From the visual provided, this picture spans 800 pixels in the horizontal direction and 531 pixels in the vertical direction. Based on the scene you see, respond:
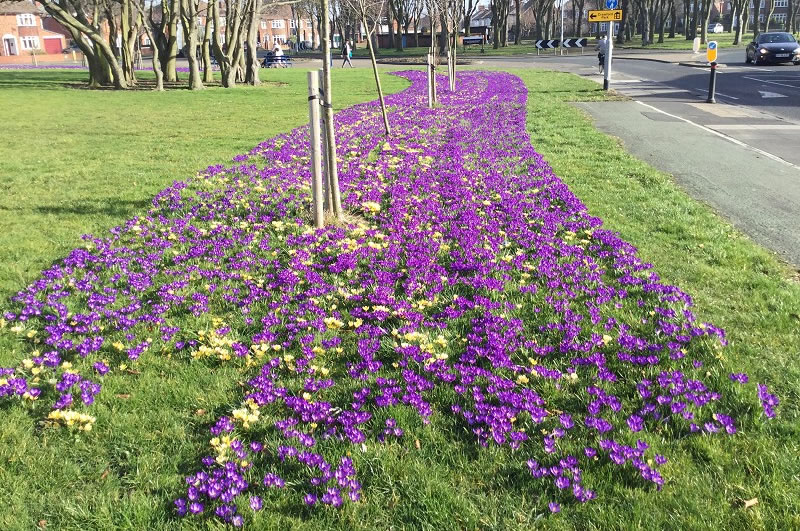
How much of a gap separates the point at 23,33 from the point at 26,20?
192 centimetres

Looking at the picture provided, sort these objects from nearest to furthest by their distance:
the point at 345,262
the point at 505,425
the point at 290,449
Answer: the point at 290,449
the point at 505,425
the point at 345,262

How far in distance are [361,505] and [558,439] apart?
1.05 m

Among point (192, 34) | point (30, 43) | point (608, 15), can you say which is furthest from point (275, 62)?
point (30, 43)

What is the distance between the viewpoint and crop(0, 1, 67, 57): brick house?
83956 millimetres

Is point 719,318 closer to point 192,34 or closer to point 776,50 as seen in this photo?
point 192,34

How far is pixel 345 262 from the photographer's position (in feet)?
17.6

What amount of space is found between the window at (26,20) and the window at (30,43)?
2.01m

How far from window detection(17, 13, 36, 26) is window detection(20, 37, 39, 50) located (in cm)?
201

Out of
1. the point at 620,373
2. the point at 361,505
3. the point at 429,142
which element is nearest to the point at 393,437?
the point at 361,505

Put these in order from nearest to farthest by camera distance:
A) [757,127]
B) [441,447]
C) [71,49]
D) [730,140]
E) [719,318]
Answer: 1. [441,447]
2. [719,318]
3. [730,140]
4. [757,127]
5. [71,49]

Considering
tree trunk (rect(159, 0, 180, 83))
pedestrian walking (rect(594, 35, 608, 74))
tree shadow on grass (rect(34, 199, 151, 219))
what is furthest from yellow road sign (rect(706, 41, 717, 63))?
tree trunk (rect(159, 0, 180, 83))

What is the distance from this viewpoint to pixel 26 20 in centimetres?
8669

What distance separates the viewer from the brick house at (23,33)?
83956 millimetres

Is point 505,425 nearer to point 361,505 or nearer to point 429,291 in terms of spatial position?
point 361,505
